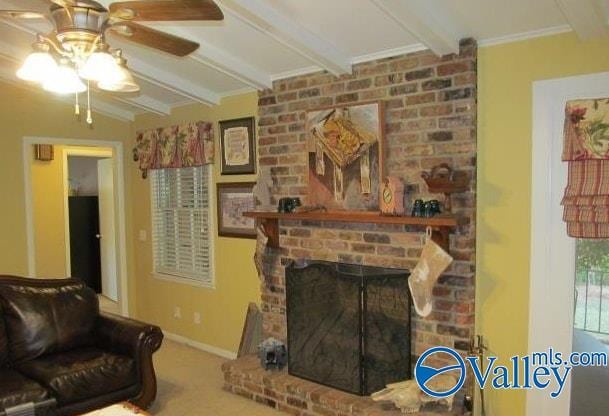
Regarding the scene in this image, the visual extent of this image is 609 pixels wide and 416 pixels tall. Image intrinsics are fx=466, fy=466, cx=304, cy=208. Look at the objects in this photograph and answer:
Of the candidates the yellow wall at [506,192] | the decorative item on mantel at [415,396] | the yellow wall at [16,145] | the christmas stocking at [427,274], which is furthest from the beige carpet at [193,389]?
the yellow wall at [16,145]

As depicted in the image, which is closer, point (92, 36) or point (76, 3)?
point (76, 3)

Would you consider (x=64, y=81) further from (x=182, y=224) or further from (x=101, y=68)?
(x=182, y=224)

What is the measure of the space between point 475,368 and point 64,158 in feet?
17.6

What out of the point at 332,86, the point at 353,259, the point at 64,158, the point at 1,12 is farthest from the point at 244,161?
the point at 64,158

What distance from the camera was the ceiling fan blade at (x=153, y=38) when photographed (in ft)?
6.79

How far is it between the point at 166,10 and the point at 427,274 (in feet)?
6.37

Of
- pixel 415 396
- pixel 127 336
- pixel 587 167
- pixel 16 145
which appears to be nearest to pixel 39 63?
pixel 127 336

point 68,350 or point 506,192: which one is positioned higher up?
point 506,192

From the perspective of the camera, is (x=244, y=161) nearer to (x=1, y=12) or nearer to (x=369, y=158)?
(x=369, y=158)

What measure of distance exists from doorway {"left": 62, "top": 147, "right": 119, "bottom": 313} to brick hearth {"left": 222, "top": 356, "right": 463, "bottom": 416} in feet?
11.3

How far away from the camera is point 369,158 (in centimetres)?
314

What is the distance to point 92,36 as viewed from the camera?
1949mm

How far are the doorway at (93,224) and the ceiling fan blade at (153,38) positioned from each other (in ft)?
14.8

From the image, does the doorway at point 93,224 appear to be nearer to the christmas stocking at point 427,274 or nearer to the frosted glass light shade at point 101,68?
the frosted glass light shade at point 101,68
